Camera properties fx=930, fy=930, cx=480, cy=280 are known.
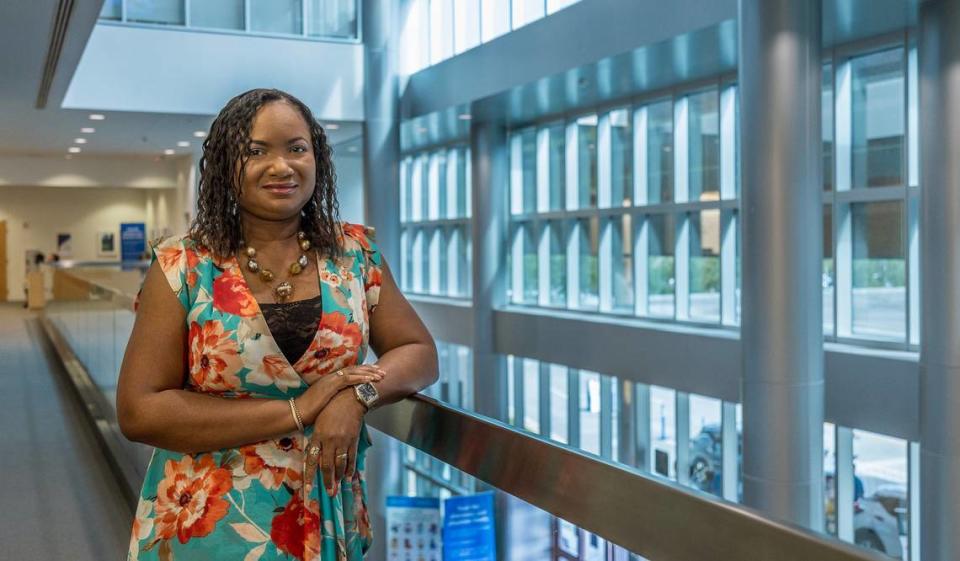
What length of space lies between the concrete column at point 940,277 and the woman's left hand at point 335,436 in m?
8.22

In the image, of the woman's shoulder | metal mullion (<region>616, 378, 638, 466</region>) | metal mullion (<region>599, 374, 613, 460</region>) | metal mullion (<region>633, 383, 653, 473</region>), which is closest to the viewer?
the woman's shoulder

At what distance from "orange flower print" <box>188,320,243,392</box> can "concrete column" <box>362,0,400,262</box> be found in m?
15.8

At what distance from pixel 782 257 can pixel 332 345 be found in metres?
7.78

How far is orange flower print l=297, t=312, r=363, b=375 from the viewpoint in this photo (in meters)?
1.79

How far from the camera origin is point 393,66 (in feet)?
57.2

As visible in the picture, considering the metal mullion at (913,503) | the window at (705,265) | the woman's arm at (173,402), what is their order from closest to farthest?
the woman's arm at (173,402)
the metal mullion at (913,503)
the window at (705,265)

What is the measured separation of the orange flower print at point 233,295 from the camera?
1.73 metres

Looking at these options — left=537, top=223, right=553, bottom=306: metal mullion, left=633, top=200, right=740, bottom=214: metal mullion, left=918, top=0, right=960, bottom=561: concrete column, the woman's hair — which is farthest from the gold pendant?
left=537, top=223, right=553, bottom=306: metal mullion

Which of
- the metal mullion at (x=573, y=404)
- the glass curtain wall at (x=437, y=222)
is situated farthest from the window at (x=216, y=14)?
the metal mullion at (x=573, y=404)

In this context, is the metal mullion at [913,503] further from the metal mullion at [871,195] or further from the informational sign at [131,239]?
the informational sign at [131,239]

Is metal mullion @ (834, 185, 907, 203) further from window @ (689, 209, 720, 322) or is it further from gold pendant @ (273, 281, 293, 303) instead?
gold pendant @ (273, 281, 293, 303)

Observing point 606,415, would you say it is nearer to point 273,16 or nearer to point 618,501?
point 273,16

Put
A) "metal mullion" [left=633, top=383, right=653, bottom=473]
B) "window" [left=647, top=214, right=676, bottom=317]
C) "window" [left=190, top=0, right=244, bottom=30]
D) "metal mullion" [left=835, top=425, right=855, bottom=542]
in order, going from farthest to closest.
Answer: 1. "window" [left=190, top=0, right=244, bottom=30]
2. "metal mullion" [left=633, top=383, right=653, bottom=473]
3. "window" [left=647, top=214, right=676, bottom=317]
4. "metal mullion" [left=835, top=425, right=855, bottom=542]

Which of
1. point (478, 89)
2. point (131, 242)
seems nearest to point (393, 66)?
point (478, 89)
